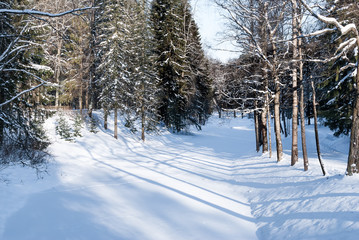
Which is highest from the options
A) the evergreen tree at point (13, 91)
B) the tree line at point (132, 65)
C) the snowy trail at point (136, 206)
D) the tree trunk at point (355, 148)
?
the tree line at point (132, 65)

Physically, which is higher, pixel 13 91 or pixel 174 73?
pixel 174 73

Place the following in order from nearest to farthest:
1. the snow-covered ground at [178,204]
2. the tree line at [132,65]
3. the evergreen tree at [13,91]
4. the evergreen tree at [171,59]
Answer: the evergreen tree at [13,91] < the snow-covered ground at [178,204] < the tree line at [132,65] < the evergreen tree at [171,59]

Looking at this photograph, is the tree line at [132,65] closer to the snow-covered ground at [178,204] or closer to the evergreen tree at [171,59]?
the evergreen tree at [171,59]

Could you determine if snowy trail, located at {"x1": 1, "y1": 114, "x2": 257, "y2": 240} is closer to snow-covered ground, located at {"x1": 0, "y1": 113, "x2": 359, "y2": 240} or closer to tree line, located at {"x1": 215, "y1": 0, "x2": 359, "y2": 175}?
snow-covered ground, located at {"x1": 0, "y1": 113, "x2": 359, "y2": 240}

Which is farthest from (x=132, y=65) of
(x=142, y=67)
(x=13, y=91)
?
(x=13, y=91)

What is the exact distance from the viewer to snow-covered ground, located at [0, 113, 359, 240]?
16.6ft

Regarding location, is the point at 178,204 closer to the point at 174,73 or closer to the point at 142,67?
the point at 142,67

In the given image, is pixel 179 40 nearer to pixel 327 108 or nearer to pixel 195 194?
pixel 327 108

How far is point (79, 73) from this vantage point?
23516 mm

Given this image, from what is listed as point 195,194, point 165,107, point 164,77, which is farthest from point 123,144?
point 195,194

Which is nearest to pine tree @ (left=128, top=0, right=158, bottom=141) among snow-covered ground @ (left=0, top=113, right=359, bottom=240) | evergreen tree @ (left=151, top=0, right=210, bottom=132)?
evergreen tree @ (left=151, top=0, right=210, bottom=132)

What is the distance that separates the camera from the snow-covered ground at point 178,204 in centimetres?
507

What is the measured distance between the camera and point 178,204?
6934mm

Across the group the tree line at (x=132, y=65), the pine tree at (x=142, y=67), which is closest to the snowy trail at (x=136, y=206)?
the tree line at (x=132, y=65)
